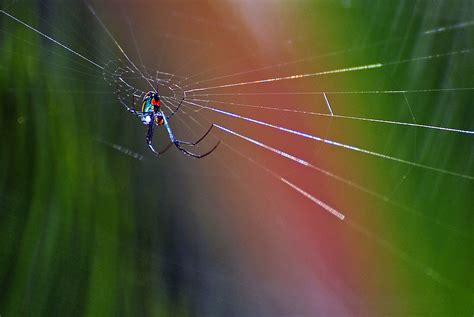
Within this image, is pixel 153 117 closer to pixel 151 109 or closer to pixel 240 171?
pixel 151 109

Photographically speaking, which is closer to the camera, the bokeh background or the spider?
the bokeh background

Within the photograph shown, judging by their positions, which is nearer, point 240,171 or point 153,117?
point 240,171

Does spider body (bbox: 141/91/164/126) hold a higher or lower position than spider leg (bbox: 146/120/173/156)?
higher

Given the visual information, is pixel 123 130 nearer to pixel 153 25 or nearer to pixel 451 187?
pixel 153 25

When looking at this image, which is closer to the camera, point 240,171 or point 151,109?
point 240,171

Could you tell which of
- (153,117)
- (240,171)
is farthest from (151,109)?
(240,171)

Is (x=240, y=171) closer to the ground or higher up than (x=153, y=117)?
closer to the ground

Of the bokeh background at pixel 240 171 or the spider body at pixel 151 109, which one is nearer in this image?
the bokeh background at pixel 240 171

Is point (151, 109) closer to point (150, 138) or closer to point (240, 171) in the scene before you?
point (150, 138)

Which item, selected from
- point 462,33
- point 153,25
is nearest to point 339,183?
point 462,33
